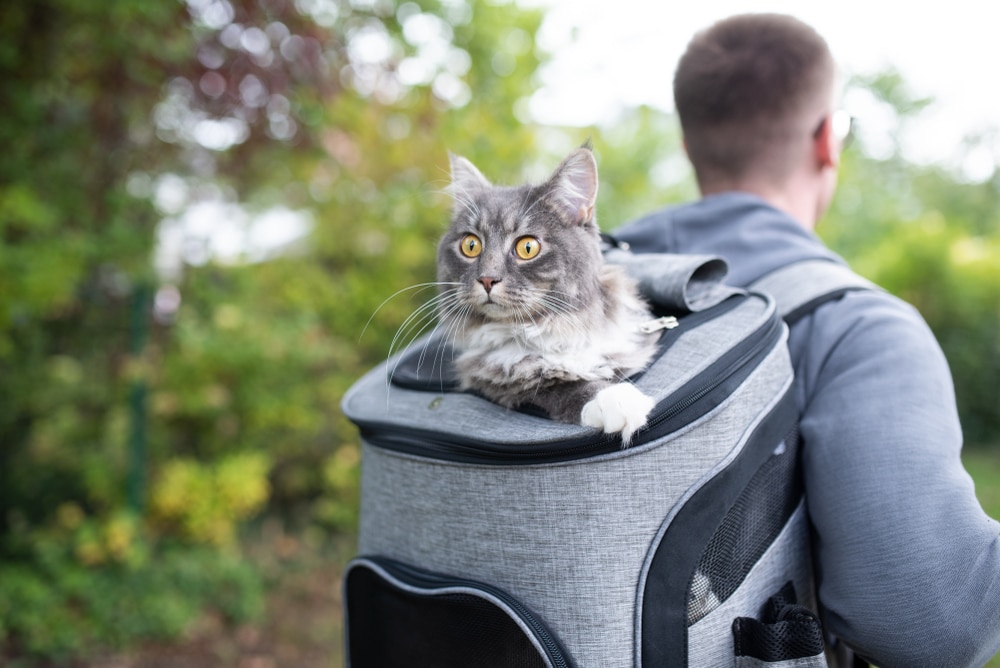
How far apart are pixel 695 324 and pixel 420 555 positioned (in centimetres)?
76

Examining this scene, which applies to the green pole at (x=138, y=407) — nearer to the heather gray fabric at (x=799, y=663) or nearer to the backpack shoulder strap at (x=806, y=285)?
the backpack shoulder strap at (x=806, y=285)

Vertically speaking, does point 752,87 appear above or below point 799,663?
above

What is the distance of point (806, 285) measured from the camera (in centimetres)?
157

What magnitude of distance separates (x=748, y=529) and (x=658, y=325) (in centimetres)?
44

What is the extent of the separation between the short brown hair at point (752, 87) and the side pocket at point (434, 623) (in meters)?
1.28

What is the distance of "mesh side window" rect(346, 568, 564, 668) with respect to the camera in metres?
1.27

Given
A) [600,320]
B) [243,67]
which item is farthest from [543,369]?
[243,67]

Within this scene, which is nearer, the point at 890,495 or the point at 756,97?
the point at 890,495

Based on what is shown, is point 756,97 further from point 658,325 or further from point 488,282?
point 488,282

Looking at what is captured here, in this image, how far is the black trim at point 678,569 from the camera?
46.8 inches

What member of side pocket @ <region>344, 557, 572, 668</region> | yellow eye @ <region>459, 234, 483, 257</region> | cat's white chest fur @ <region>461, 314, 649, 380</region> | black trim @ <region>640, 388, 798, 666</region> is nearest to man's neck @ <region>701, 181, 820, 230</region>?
cat's white chest fur @ <region>461, 314, 649, 380</region>

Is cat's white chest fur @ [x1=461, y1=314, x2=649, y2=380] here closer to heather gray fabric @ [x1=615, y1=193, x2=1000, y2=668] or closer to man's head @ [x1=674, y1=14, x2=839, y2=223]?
heather gray fabric @ [x1=615, y1=193, x2=1000, y2=668]

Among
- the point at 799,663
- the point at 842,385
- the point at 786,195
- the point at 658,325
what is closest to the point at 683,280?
the point at 658,325

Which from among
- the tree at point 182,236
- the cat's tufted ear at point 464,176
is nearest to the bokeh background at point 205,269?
the tree at point 182,236
